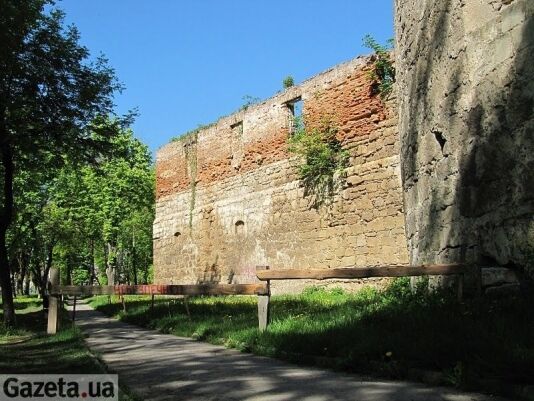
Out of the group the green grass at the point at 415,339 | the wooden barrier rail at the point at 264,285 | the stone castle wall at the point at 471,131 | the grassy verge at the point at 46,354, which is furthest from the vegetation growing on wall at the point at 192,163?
the stone castle wall at the point at 471,131

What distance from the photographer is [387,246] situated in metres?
14.2

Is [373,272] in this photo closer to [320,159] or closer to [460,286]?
[460,286]

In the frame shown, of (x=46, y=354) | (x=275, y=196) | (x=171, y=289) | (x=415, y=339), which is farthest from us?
(x=275, y=196)

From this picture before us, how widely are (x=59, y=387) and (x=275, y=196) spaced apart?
13.4 metres

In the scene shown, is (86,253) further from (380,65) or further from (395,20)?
(395,20)

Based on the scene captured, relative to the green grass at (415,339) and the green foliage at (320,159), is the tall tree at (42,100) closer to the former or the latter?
the green foliage at (320,159)

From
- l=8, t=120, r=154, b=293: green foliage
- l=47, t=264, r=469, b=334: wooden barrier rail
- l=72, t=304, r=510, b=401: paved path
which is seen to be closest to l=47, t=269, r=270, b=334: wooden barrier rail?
l=47, t=264, r=469, b=334: wooden barrier rail

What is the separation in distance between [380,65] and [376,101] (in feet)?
2.98

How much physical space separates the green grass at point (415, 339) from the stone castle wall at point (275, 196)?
581 cm

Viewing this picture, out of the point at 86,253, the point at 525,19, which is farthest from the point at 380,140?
the point at 86,253

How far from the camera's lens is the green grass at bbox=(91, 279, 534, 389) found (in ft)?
15.6

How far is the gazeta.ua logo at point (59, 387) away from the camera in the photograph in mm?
4875

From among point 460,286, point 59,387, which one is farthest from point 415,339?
point 59,387

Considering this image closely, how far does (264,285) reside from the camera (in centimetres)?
832
